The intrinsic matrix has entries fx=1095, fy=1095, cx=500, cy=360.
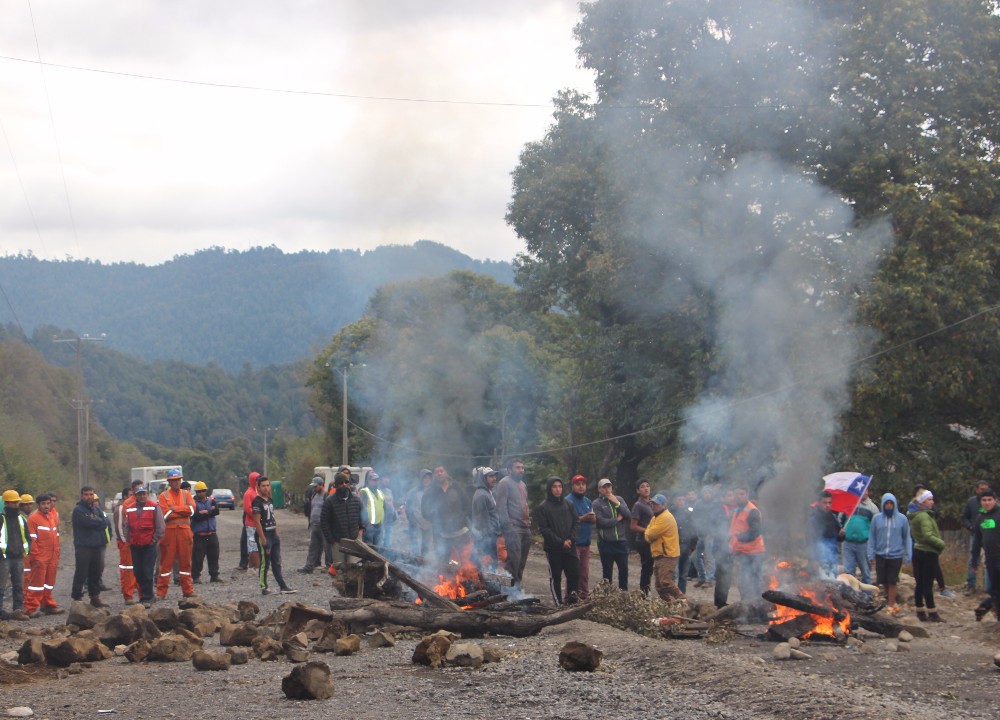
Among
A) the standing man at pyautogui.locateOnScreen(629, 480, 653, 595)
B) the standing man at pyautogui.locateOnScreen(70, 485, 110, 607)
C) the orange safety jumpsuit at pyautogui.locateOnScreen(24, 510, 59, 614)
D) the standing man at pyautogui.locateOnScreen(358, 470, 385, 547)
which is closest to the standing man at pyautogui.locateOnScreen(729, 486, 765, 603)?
the standing man at pyautogui.locateOnScreen(629, 480, 653, 595)

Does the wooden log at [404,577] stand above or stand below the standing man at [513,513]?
below

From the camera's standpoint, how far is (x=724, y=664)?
31.4 feet

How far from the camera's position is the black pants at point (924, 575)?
14.4 m

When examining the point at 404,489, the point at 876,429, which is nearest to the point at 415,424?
the point at 404,489

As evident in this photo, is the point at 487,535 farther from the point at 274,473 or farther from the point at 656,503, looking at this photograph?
the point at 274,473

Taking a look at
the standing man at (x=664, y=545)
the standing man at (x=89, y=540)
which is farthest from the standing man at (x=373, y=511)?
the standing man at (x=664, y=545)

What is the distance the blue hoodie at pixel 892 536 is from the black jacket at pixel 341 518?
7.10 meters

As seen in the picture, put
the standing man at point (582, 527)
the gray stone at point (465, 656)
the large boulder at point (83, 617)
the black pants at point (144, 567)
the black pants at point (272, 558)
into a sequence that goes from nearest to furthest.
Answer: the gray stone at point (465, 656) → the large boulder at point (83, 617) → the standing man at point (582, 527) → the black pants at point (144, 567) → the black pants at point (272, 558)

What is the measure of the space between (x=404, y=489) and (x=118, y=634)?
15.6 metres

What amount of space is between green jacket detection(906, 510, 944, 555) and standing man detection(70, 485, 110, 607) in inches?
Result: 444

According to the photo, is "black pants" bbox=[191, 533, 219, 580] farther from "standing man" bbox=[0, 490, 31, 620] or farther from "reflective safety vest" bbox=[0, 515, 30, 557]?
"standing man" bbox=[0, 490, 31, 620]

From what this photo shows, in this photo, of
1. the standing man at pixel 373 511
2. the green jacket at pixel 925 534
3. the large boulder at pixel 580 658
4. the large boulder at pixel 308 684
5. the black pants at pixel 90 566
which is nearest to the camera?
the large boulder at pixel 308 684

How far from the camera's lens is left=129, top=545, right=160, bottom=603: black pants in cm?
1598

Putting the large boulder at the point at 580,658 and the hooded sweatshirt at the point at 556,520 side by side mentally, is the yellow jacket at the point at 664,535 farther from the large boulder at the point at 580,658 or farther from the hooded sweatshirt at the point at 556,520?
the large boulder at the point at 580,658
